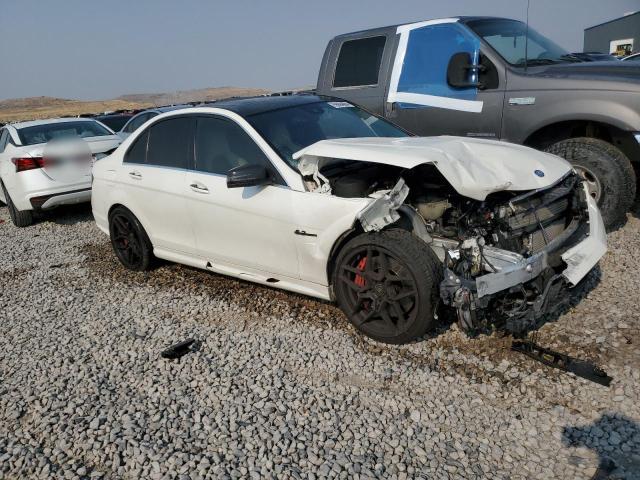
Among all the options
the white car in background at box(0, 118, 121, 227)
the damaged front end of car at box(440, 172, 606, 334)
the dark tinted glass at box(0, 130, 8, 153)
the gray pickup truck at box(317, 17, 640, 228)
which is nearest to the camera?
the damaged front end of car at box(440, 172, 606, 334)

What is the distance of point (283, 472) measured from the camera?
A: 2469mm

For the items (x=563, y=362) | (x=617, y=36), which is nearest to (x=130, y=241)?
(x=563, y=362)

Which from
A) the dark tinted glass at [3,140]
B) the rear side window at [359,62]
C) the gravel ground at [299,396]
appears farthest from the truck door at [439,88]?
the dark tinted glass at [3,140]

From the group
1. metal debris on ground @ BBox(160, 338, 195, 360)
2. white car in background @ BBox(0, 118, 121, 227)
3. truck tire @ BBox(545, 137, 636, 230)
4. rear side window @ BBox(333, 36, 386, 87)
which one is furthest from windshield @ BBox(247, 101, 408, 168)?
white car in background @ BBox(0, 118, 121, 227)

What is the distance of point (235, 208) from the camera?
3.98 metres

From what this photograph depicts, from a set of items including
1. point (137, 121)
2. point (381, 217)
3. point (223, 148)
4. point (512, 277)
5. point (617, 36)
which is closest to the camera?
point (512, 277)

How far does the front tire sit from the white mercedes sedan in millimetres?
695

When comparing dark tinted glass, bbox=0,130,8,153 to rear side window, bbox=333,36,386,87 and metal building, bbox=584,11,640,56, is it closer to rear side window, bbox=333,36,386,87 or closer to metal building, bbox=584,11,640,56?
rear side window, bbox=333,36,386,87

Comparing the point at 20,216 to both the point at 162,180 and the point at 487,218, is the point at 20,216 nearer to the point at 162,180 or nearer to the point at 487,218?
the point at 162,180

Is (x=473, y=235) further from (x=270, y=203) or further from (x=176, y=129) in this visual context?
(x=176, y=129)

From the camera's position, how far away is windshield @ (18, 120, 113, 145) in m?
7.89

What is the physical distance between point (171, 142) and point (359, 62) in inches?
107

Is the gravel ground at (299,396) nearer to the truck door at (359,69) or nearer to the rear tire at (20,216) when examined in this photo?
the truck door at (359,69)

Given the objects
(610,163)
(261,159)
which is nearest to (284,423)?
(261,159)
